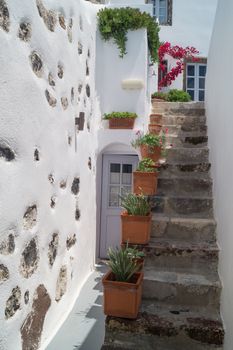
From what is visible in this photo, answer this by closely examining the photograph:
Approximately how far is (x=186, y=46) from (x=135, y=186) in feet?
23.2

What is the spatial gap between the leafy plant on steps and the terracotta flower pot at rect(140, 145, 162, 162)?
2.12m

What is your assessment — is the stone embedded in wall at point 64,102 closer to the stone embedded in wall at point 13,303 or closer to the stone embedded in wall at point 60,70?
the stone embedded in wall at point 60,70

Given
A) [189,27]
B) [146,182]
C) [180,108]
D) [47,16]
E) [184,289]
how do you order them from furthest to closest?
1. [189,27]
2. [180,108]
3. [146,182]
4. [184,289]
5. [47,16]

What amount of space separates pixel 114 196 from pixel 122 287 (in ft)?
9.98

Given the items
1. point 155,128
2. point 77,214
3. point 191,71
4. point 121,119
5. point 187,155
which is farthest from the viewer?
point 191,71

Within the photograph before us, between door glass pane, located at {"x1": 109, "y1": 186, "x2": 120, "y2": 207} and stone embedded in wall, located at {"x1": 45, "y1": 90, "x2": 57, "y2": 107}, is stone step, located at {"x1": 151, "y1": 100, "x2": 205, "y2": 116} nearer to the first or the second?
door glass pane, located at {"x1": 109, "y1": 186, "x2": 120, "y2": 207}

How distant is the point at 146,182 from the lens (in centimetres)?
438

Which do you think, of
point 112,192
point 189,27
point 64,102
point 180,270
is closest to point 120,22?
point 64,102

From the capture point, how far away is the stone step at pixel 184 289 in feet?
10.4

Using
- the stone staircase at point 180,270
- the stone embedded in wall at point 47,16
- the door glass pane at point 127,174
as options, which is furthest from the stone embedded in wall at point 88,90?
the door glass pane at point 127,174

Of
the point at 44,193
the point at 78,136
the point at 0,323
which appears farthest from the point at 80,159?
the point at 0,323

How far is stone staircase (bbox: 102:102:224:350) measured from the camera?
289 centimetres

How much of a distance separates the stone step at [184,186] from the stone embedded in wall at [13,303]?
248cm

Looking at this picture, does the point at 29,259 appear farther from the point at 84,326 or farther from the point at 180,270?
the point at 180,270
